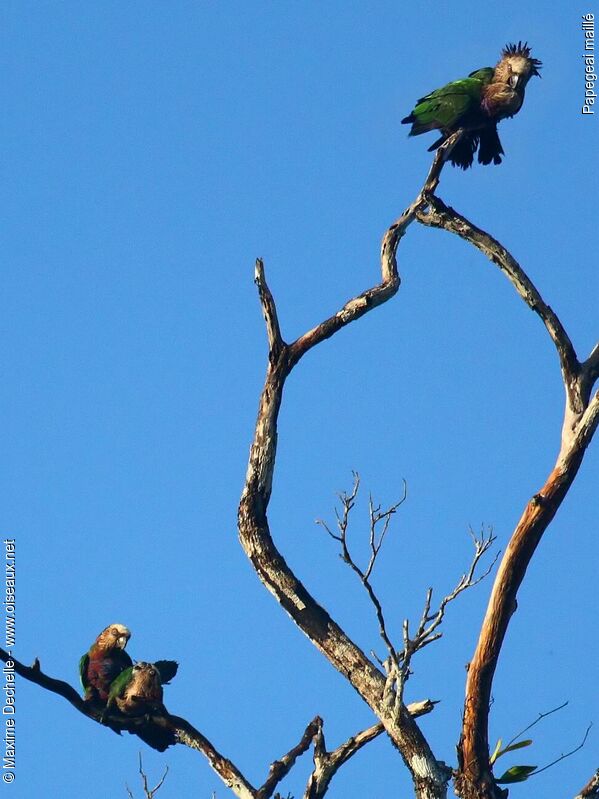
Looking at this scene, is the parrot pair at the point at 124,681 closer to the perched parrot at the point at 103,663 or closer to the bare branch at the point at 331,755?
the perched parrot at the point at 103,663

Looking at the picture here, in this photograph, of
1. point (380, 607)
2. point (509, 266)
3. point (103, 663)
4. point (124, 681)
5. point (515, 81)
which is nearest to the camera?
point (380, 607)

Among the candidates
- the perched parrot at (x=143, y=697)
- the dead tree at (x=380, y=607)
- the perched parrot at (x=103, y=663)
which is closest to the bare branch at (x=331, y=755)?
the dead tree at (x=380, y=607)

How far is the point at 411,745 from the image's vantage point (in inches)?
288

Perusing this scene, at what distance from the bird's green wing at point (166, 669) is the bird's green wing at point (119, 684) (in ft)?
0.77

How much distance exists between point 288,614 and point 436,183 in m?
3.36

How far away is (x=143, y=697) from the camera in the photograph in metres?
8.90

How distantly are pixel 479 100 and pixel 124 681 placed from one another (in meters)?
5.63

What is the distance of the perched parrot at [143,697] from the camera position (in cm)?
874

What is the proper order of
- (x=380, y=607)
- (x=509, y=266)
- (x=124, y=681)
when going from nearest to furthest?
1. (x=380, y=607)
2. (x=509, y=266)
3. (x=124, y=681)

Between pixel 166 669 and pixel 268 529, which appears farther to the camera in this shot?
pixel 166 669

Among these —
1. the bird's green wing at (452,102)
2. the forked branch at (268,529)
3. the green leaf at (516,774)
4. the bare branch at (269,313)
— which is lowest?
the green leaf at (516,774)

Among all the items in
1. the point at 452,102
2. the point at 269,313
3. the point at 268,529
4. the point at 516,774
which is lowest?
the point at 516,774

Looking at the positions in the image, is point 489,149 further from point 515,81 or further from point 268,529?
point 268,529

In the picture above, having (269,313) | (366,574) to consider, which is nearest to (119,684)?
(366,574)
